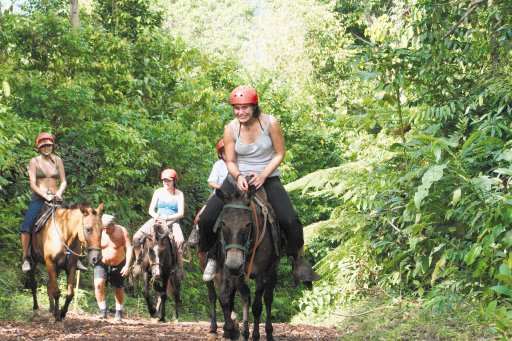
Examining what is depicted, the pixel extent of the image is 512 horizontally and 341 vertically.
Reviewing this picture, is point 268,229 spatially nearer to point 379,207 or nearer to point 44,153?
point 379,207

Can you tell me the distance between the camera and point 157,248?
1533 centimetres

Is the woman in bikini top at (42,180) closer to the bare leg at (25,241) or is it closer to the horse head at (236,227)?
the bare leg at (25,241)

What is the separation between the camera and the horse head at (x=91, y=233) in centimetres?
1193

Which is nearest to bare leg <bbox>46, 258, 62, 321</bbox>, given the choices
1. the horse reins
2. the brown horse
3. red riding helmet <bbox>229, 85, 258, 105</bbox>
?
the brown horse

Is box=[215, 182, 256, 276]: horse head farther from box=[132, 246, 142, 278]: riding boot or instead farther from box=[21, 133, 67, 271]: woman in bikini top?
box=[132, 246, 142, 278]: riding boot

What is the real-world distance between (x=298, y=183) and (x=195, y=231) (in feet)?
19.2

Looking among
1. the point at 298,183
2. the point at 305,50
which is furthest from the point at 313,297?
the point at 305,50

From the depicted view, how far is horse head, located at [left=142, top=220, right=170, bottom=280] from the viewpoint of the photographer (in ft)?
50.1

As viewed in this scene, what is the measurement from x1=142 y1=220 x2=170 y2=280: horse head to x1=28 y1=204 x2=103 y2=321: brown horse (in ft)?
9.10

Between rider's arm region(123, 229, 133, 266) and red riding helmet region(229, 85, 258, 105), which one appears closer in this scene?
red riding helmet region(229, 85, 258, 105)

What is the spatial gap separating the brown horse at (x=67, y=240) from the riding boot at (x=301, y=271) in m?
3.78

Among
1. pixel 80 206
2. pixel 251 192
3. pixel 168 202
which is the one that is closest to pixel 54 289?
pixel 80 206

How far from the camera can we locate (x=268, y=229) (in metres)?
8.98

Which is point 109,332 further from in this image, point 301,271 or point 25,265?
point 301,271
